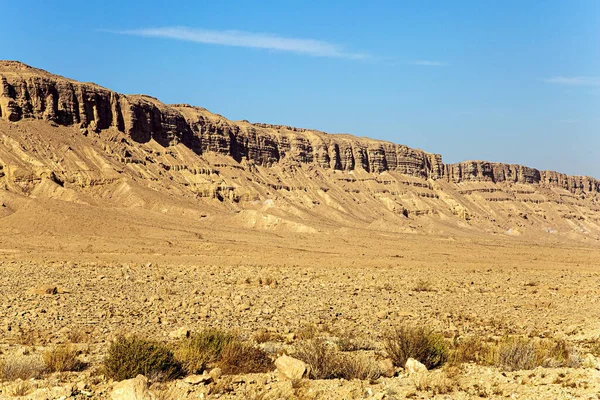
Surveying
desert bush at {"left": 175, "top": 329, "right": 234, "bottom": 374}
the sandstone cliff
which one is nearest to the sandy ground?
desert bush at {"left": 175, "top": 329, "right": 234, "bottom": 374}

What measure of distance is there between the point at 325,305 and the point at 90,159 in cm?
6586

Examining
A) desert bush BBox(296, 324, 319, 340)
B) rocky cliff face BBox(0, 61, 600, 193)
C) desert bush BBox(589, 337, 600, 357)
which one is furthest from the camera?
rocky cliff face BBox(0, 61, 600, 193)

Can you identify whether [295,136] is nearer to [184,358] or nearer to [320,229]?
[320,229]

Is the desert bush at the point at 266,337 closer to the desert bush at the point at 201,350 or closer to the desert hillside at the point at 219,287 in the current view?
the desert hillside at the point at 219,287

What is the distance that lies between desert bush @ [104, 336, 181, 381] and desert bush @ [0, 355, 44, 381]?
108 centimetres

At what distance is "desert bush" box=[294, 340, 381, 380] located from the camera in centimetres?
991

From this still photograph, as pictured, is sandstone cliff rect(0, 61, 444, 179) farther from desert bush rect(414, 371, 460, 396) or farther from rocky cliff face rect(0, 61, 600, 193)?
desert bush rect(414, 371, 460, 396)

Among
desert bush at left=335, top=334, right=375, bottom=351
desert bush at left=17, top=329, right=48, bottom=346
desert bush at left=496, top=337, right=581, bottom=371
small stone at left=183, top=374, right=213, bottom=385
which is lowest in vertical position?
desert bush at left=17, top=329, right=48, bottom=346

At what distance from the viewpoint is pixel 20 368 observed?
9.68 m

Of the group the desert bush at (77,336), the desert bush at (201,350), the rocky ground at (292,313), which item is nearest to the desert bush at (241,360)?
the desert bush at (201,350)

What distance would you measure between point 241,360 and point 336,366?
157 centimetres

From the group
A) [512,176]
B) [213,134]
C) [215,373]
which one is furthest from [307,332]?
[512,176]

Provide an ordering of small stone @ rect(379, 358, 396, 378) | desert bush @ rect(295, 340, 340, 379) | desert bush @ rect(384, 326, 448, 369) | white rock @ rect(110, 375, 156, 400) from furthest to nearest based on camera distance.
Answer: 1. desert bush @ rect(384, 326, 448, 369)
2. small stone @ rect(379, 358, 396, 378)
3. desert bush @ rect(295, 340, 340, 379)
4. white rock @ rect(110, 375, 156, 400)

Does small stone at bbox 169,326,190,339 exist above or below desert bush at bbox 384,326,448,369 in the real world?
below
